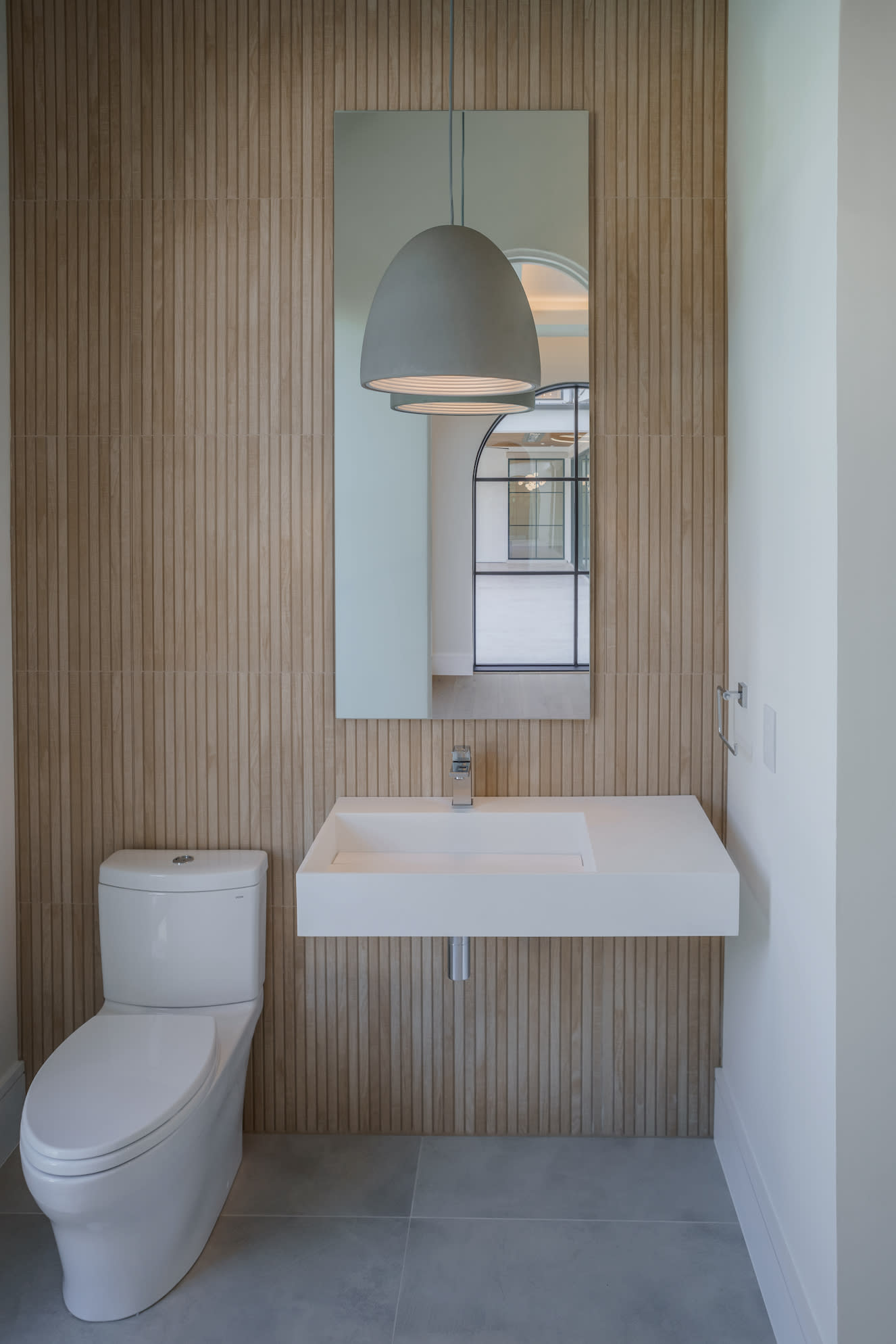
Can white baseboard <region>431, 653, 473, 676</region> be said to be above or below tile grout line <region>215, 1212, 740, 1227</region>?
above

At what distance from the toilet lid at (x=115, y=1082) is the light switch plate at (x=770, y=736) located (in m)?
1.27

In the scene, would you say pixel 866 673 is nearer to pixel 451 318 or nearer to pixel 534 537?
pixel 451 318

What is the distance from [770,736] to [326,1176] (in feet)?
4.82

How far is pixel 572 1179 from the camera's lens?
2.52m

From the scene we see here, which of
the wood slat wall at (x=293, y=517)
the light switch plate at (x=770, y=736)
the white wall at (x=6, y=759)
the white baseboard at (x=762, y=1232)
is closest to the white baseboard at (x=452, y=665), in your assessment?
the wood slat wall at (x=293, y=517)

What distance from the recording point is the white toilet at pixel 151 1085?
1.91 metres

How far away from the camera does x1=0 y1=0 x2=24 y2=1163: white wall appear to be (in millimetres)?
2537

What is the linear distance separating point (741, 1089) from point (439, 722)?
42.9 inches

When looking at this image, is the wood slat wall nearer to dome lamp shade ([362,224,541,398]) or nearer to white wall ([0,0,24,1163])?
white wall ([0,0,24,1163])

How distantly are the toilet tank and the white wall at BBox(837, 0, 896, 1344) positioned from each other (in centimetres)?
137

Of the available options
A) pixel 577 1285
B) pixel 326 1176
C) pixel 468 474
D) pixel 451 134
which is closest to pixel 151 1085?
pixel 326 1176

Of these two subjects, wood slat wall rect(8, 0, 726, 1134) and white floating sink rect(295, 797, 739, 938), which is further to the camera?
wood slat wall rect(8, 0, 726, 1134)

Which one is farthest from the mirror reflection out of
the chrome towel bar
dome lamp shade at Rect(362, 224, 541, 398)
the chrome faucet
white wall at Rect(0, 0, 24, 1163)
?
white wall at Rect(0, 0, 24, 1163)

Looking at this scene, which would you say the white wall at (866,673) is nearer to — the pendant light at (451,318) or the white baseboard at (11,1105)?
the pendant light at (451,318)
